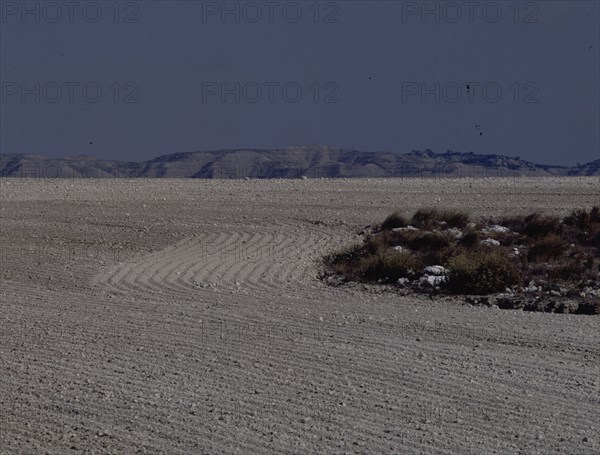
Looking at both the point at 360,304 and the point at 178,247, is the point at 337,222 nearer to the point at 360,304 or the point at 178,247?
the point at 178,247

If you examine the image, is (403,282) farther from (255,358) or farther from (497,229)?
(255,358)

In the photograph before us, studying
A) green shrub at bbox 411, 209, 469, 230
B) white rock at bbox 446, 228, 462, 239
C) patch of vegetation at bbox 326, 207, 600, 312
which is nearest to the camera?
patch of vegetation at bbox 326, 207, 600, 312

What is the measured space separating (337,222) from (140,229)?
4.83 metres

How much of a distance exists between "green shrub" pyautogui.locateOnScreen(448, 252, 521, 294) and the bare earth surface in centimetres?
87

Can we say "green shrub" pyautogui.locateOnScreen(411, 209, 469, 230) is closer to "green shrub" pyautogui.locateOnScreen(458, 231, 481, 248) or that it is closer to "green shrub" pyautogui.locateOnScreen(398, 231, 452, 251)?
"green shrub" pyautogui.locateOnScreen(398, 231, 452, 251)

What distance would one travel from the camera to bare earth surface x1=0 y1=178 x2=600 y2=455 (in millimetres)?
9336

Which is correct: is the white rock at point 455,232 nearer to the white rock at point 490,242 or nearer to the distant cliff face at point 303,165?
the white rock at point 490,242

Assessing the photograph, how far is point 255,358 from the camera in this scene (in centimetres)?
1232

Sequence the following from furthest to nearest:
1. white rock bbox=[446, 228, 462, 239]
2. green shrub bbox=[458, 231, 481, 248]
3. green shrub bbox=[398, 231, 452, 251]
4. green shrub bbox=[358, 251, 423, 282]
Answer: white rock bbox=[446, 228, 462, 239]
green shrub bbox=[398, 231, 452, 251]
green shrub bbox=[458, 231, 481, 248]
green shrub bbox=[358, 251, 423, 282]

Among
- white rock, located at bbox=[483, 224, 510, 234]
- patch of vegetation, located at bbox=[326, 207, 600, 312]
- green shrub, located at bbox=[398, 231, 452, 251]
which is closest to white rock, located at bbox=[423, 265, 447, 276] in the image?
patch of vegetation, located at bbox=[326, 207, 600, 312]

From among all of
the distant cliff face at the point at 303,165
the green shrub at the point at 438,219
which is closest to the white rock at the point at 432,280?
the green shrub at the point at 438,219

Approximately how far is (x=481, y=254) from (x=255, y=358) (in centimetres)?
862

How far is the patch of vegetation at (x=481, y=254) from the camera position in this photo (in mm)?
18734

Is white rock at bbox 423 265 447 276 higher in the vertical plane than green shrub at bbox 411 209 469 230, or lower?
higher
